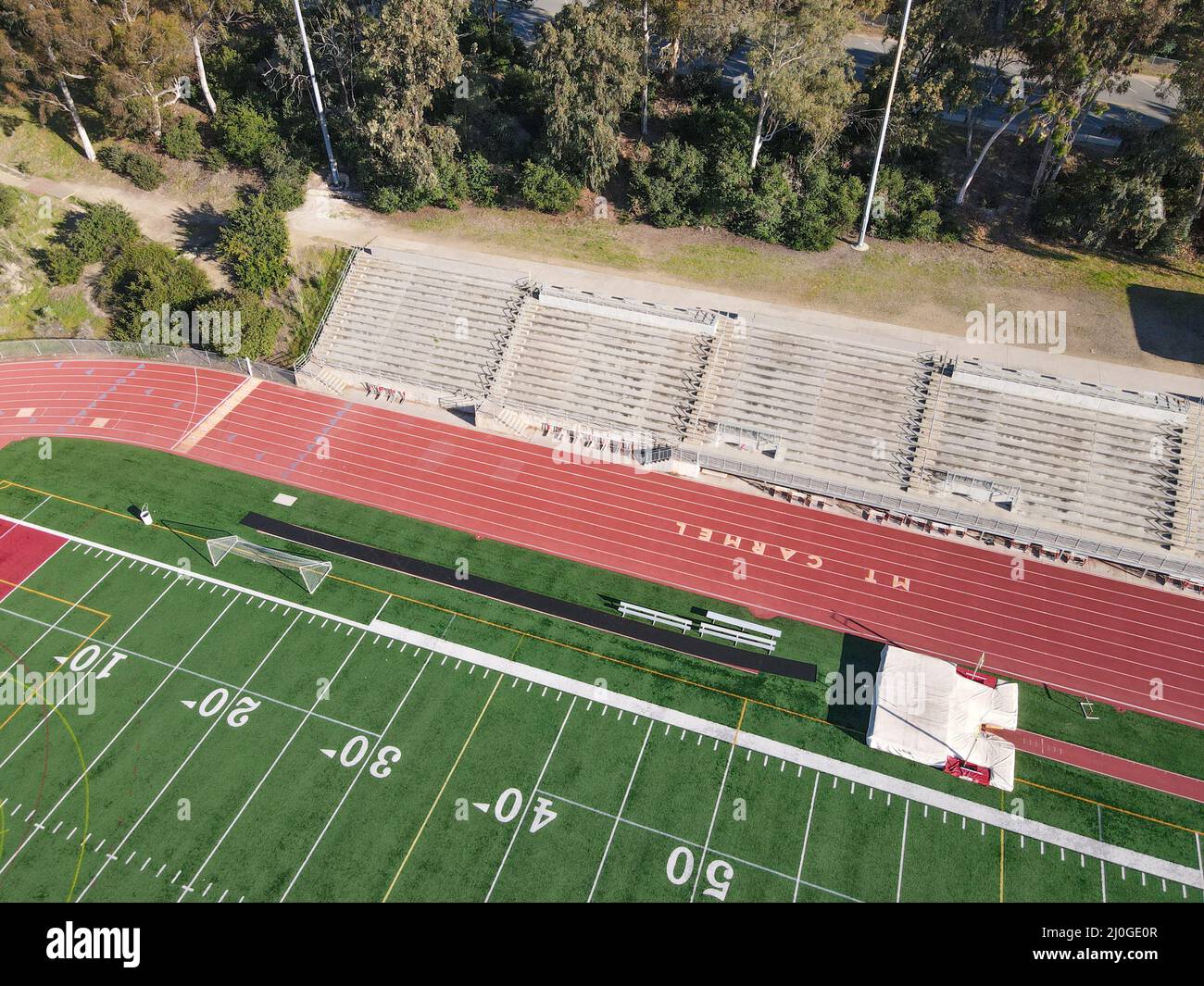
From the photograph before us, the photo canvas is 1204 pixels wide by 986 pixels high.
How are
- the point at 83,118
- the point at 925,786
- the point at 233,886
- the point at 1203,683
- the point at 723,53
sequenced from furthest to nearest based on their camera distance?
the point at 83,118 < the point at 723,53 < the point at 1203,683 < the point at 925,786 < the point at 233,886

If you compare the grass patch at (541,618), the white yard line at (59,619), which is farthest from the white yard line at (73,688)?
the white yard line at (59,619)

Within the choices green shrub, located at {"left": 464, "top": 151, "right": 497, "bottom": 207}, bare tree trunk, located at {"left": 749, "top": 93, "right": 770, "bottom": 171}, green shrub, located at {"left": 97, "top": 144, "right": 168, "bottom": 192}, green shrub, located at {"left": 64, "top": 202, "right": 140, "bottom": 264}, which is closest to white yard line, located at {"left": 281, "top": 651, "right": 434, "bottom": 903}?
green shrub, located at {"left": 464, "top": 151, "right": 497, "bottom": 207}

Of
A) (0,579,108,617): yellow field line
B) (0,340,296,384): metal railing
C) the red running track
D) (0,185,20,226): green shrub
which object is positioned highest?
(0,185,20,226): green shrub

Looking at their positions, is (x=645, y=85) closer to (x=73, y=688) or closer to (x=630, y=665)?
(x=630, y=665)

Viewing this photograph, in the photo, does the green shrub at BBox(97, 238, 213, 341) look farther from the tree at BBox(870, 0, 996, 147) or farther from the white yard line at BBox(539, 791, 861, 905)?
the tree at BBox(870, 0, 996, 147)

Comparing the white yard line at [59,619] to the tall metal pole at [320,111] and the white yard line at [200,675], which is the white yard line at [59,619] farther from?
the tall metal pole at [320,111]
